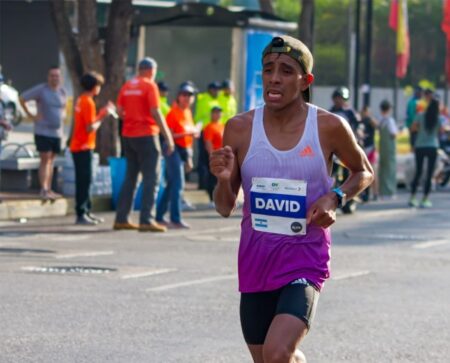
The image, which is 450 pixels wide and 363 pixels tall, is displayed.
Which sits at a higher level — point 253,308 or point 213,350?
point 253,308

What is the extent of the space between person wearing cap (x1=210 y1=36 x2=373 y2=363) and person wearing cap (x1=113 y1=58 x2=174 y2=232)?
9694 millimetres

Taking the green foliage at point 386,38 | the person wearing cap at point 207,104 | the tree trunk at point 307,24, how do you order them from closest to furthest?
the person wearing cap at point 207,104 → the tree trunk at point 307,24 → the green foliage at point 386,38

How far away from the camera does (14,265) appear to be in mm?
12898

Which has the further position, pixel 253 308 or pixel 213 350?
pixel 213 350

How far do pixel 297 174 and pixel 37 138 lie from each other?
488 inches

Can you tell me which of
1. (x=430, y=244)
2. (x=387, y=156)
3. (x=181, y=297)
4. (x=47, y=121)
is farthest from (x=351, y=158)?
(x=387, y=156)

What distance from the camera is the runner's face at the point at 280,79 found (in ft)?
20.5

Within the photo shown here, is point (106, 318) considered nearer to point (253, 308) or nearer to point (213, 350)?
point (213, 350)

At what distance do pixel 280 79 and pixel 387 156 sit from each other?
18.6 m

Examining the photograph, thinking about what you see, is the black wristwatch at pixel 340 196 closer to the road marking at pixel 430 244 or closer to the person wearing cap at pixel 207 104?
the road marking at pixel 430 244

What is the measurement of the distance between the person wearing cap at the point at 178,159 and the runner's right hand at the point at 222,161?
11003 millimetres

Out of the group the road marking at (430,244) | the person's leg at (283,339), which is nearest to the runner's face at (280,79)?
the person's leg at (283,339)

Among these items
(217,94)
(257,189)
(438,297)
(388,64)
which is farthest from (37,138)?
(388,64)

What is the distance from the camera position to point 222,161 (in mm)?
6059
